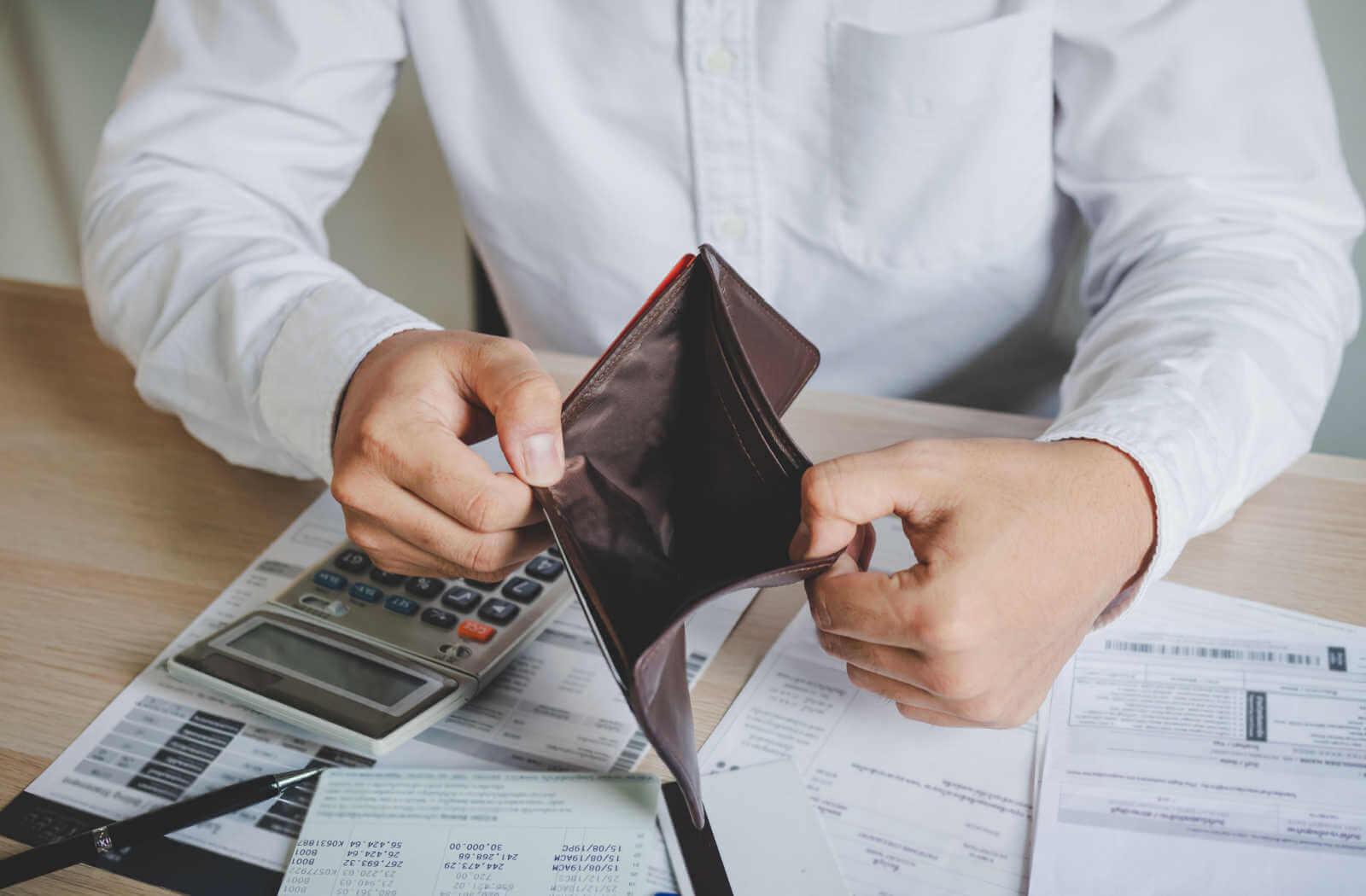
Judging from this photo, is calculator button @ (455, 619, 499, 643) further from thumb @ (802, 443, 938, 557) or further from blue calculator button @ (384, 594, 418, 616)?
thumb @ (802, 443, 938, 557)

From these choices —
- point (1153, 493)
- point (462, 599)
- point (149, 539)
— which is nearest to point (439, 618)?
point (462, 599)

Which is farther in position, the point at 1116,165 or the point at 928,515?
the point at 1116,165

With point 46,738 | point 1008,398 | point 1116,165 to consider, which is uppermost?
point 1116,165

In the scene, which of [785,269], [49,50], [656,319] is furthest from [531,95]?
[49,50]

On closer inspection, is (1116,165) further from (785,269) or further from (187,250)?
(187,250)

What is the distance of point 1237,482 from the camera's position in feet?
1.87

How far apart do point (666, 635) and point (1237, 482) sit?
377mm

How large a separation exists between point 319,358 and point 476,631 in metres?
0.19

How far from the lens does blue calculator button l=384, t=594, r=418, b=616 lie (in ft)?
1.86

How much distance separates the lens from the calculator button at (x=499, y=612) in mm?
559

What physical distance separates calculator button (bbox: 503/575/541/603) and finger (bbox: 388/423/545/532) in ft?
0.32

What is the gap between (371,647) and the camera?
1.78 feet

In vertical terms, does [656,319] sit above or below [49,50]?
above

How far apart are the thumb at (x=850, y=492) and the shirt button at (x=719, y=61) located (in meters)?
0.44
